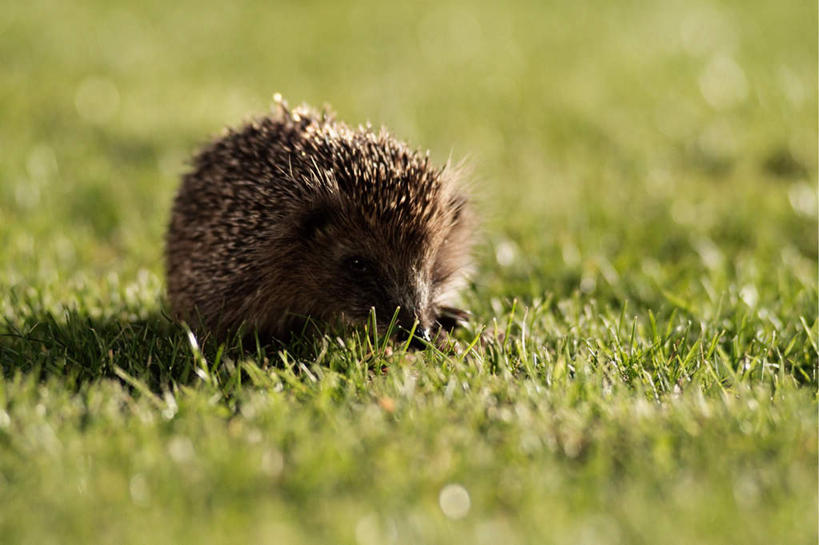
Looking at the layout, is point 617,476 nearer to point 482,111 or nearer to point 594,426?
point 594,426

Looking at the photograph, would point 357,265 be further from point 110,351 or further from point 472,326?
point 110,351

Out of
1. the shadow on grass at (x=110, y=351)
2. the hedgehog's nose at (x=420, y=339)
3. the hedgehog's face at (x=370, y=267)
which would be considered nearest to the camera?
the shadow on grass at (x=110, y=351)

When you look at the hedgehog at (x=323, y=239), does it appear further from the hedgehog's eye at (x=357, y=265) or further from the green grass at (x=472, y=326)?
the green grass at (x=472, y=326)

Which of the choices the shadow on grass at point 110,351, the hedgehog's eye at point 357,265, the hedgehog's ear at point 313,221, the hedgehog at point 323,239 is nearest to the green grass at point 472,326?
the shadow on grass at point 110,351

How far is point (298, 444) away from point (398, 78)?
24.8ft

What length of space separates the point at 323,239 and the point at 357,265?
0.23 m

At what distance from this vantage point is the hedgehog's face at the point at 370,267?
437cm

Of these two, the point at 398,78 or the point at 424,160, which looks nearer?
the point at 424,160

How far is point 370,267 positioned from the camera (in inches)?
177

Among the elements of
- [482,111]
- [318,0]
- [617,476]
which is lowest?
[617,476]

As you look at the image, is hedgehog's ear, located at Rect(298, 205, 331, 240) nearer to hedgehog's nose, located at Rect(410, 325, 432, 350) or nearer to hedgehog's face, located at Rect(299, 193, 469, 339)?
hedgehog's face, located at Rect(299, 193, 469, 339)

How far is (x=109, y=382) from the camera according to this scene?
3.71 meters

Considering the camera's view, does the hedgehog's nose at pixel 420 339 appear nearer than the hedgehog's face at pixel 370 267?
Yes

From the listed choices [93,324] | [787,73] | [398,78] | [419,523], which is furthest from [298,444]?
[787,73]
